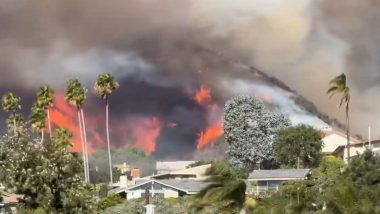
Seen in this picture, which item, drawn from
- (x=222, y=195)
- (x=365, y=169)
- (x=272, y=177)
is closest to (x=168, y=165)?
(x=272, y=177)

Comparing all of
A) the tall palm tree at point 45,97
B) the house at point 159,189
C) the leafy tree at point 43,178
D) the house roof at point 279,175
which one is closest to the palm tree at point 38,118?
the tall palm tree at point 45,97

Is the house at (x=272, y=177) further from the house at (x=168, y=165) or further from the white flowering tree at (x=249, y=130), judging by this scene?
the house at (x=168, y=165)

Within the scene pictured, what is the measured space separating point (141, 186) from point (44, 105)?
26.0 meters

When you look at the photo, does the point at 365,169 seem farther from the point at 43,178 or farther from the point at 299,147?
the point at 299,147

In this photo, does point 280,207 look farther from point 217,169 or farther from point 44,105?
point 44,105

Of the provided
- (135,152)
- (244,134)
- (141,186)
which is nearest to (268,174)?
(141,186)

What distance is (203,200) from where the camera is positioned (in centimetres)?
3114

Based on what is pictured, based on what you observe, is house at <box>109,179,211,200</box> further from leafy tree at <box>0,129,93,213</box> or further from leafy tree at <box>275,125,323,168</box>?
leafy tree at <box>0,129,93,213</box>

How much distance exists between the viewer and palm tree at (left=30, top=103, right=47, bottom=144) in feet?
337

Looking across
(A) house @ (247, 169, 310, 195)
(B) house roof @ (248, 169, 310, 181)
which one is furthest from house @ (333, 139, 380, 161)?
(A) house @ (247, 169, 310, 195)

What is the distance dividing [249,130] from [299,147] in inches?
450

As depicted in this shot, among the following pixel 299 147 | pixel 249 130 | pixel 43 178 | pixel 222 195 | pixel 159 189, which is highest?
pixel 249 130

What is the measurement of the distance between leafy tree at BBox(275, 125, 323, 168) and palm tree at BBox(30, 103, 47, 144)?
3220cm

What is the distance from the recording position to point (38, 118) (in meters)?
104
